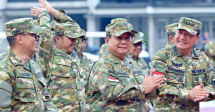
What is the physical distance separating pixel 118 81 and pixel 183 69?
1.17m

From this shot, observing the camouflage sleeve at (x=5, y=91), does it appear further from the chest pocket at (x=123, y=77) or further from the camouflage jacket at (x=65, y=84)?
the camouflage jacket at (x=65, y=84)

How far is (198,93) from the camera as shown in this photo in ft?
17.1

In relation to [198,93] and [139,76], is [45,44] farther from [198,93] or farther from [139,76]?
[198,93]

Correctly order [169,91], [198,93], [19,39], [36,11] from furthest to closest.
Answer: [36,11]
[169,91]
[198,93]
[19,39]

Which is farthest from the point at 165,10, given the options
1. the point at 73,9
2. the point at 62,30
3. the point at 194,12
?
the point at 62,30

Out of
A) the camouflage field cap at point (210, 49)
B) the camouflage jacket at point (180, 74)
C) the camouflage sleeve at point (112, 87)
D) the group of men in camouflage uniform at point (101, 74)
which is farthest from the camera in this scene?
the camouflage field cap at point (210, 49)

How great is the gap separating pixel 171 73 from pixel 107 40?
3.36 ft

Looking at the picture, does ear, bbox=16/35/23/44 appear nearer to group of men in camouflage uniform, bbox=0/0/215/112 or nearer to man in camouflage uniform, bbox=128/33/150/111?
group of men in camouflage uniform, bbox=0/0/215/112

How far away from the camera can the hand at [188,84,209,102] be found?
5191 millimetres

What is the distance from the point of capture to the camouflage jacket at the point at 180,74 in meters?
5.54

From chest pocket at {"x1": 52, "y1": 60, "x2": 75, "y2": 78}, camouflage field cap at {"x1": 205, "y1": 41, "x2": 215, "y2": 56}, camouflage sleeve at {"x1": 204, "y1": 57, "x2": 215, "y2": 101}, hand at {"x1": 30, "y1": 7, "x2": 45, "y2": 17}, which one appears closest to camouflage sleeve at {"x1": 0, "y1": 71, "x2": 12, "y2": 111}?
hand at {"x1": 30, "y1": 7, "x2": 45, "y2": 17}

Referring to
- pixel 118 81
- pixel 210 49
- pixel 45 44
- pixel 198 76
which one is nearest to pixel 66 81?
pixel 45 44

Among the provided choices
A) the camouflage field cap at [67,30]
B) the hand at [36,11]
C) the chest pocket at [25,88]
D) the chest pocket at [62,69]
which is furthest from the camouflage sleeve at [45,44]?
the chest pocket at [25,88]

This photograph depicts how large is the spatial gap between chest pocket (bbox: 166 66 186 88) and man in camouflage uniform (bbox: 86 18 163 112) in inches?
18.2
